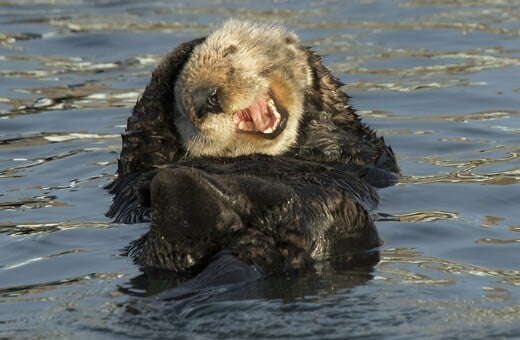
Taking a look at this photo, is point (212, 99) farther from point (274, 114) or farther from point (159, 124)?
point (159, 124)

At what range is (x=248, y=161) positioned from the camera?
4672 mm

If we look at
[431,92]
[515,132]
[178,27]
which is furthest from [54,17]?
[515,132]

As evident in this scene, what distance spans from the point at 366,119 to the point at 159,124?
2408 mm

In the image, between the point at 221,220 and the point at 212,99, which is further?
the point at 212,99

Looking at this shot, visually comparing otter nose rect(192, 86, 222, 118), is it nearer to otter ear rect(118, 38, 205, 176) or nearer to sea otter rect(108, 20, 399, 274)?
sea otter rect(108, 20, 399, 274)

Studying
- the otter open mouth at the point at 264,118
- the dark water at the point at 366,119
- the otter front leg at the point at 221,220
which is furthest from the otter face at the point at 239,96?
the otter front leg at the point at 221,220

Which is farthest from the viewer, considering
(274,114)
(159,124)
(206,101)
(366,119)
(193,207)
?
(366,119)

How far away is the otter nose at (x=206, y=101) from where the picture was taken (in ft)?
15.3

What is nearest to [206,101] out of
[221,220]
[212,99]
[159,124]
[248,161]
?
[212,99]

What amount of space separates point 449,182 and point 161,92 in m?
1.51

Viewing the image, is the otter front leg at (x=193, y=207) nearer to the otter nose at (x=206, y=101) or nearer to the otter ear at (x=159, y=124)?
the otter nose at (x=206, y=101)

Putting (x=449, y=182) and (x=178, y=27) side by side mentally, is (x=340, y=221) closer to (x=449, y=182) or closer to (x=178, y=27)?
(x=449, y=182)

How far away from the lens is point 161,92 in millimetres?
5152

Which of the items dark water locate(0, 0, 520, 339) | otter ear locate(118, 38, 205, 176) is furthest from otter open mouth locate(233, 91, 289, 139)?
dark water locate(0, 0, 520, 339)
